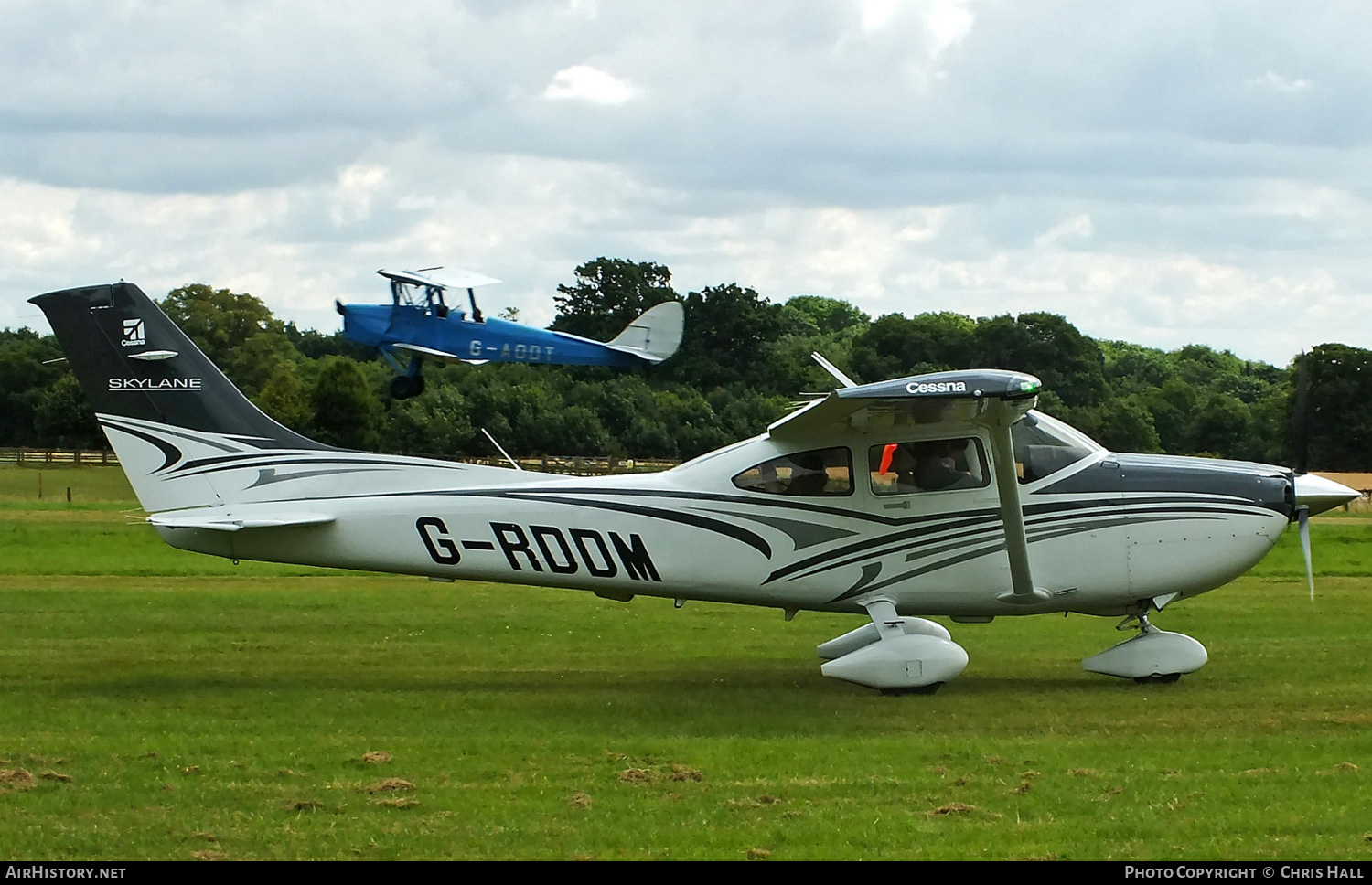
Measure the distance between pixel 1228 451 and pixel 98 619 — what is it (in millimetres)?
15598

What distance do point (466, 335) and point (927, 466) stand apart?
28.3ft

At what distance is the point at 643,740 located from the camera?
30.2ft

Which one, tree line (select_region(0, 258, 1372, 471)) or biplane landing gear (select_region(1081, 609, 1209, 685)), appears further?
tree line (select_region(0, 258, 1372, 471))

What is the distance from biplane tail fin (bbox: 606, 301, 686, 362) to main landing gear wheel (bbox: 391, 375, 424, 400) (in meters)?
3.42

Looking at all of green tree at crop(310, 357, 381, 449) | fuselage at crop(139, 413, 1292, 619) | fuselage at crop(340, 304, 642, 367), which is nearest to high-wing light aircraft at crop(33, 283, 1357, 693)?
fuselage at crop(139, 413, 1292, 619)

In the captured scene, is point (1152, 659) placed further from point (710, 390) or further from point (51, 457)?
point (51, 457)

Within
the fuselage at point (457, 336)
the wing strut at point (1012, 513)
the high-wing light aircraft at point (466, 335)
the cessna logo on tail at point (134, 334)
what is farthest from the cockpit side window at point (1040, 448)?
the fuselage at point (457, 336)

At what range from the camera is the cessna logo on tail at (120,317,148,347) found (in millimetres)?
11797

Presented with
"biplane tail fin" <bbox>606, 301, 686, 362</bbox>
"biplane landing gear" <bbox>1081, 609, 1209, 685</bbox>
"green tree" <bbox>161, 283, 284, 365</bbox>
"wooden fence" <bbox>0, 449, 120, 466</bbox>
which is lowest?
"biplane landing gear" <bbox>1081, 609, 1209, 685</bbox>

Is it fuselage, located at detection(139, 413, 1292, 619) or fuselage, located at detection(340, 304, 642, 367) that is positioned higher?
fuselage, located at detection(340, 304, 642, 367)

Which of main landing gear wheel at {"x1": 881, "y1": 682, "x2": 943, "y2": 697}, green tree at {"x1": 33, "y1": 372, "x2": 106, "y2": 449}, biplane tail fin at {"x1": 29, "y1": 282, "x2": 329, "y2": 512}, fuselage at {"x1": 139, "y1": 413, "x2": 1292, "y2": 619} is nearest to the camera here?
main landing gear wheel at {"x1": 881, "y1": 682, "x2": 943, "y2": 697}

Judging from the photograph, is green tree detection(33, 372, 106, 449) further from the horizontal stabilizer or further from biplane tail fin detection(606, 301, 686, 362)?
the horizontal stabilizer
